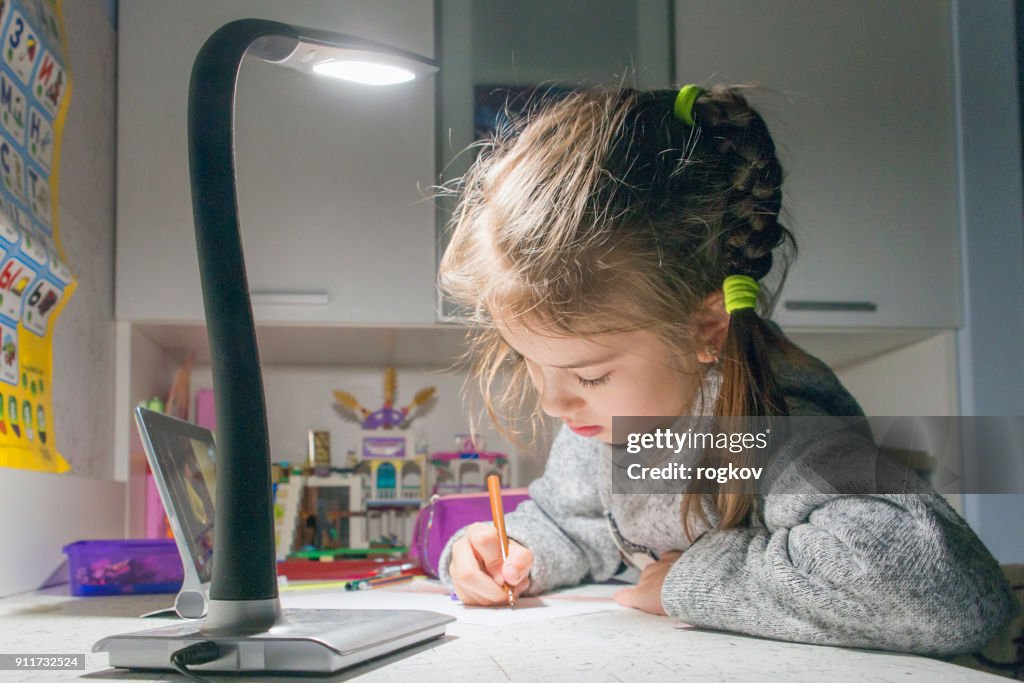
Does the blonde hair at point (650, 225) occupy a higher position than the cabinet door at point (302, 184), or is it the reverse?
the cabinet door at point (302, 184)

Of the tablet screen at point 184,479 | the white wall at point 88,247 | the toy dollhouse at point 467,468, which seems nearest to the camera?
the tablet screen at point 184,479

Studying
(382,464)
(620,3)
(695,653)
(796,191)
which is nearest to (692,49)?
(620,3)

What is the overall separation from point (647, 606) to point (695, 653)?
15 centimetres

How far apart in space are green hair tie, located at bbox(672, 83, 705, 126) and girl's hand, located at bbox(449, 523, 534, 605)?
0.28 meters

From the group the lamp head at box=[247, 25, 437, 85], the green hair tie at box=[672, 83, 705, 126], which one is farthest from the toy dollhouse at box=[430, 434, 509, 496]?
the lamp head at box=[247, 25, 437, 85]

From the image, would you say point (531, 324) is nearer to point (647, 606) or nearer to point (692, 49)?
point (647, 606)

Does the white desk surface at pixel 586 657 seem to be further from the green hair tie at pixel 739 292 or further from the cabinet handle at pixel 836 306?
the cabinet handle at pixel 836 306

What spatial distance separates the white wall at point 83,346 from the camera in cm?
82

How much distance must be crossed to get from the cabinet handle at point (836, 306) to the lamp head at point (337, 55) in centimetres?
77

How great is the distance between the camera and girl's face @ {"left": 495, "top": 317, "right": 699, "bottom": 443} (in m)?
0.63

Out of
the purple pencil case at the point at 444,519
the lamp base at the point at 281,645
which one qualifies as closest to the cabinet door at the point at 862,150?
the purple pencil case at the point at 444,519

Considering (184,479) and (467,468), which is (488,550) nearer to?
(184,479)

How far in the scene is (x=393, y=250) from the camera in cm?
112

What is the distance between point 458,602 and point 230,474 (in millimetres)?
294
